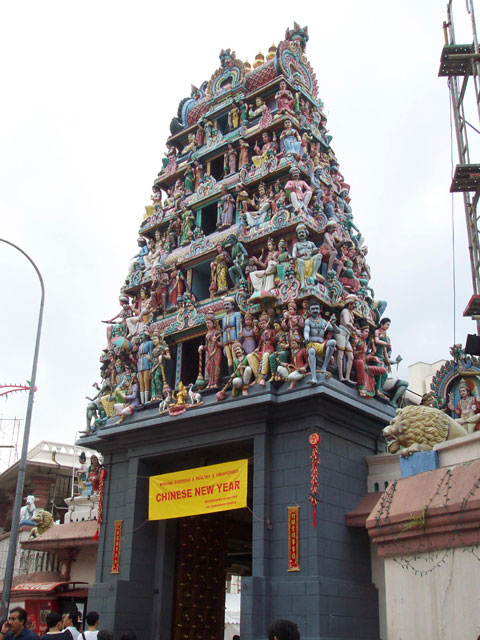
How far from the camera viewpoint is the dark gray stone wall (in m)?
16.4

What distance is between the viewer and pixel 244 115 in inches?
990

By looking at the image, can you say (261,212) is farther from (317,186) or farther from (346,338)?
(346,338)

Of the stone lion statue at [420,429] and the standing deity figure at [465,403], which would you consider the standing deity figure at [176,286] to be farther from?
the stone lion statue at [420,429]

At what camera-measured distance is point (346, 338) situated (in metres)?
19.0

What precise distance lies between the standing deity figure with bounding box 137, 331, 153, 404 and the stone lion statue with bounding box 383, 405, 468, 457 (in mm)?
12367

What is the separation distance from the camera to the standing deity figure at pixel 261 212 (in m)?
22.0

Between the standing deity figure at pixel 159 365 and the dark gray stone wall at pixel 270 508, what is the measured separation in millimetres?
840

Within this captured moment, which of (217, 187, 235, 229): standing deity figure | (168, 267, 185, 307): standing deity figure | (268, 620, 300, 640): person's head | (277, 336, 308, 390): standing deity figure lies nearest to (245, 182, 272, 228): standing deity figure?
(217, 187, 235, 229): standing deity figure

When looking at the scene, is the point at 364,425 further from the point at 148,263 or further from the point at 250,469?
the point at 148,263

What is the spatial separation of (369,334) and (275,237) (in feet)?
14.3

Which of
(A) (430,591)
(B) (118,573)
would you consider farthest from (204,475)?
(A) (430,591)

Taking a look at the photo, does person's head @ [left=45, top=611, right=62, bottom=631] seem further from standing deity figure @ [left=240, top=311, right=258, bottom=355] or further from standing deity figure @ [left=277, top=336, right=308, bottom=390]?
standing deity figure @ [left=240, top=311, right=258, bottom=355]

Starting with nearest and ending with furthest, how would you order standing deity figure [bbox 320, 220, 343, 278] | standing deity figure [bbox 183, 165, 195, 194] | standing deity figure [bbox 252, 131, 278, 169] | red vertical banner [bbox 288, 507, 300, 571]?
red vertical banner [bbox 288, 507, 300, 571], standing deity figure [bbox 320, 220, 343, 278], standing deity figure [bbox 252, 131, 278, 169], standing deity figure [bbox 183, 165, 195, 194]

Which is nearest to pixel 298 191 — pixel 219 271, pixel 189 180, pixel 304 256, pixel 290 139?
pixel 290 139
